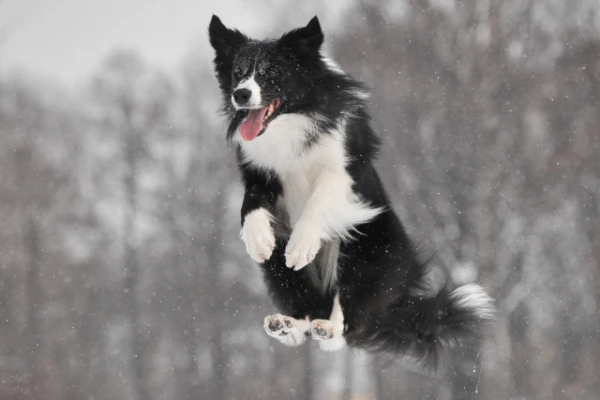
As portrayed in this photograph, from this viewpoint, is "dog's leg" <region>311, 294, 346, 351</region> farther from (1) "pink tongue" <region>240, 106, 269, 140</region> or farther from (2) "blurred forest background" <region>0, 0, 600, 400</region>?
(2) "blurred forest background" <region>0, 0, 600, 400</region>

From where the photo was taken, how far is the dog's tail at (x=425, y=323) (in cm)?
632

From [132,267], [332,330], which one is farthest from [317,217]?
[132,267]

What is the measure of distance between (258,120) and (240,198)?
13777mm

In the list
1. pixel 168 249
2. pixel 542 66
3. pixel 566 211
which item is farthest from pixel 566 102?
pixel 168 249

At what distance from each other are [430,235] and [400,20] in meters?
3.84

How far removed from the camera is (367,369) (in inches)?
725

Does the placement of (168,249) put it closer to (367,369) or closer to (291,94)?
(367,369)

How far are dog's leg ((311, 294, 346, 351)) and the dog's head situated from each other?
1312 mm

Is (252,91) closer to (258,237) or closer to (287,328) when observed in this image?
(258,237)

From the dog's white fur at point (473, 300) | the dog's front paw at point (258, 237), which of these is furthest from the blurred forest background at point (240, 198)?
the dog's front paw at point (258, 237)

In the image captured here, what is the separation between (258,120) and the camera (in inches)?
224

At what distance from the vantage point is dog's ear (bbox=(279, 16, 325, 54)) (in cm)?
584

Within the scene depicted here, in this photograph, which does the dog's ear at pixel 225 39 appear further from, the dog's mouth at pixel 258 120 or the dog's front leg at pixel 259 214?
the dog's front leg at pixel 259 214

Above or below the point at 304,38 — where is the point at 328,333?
below
